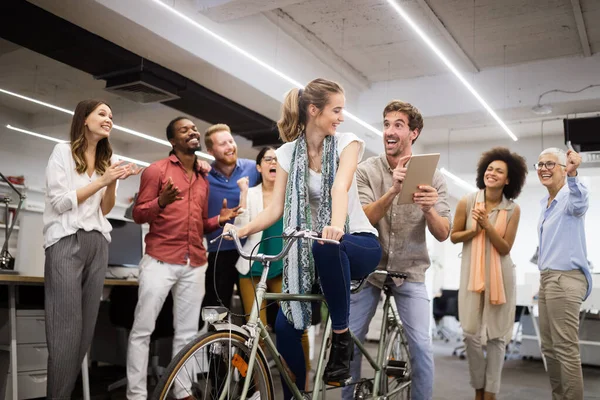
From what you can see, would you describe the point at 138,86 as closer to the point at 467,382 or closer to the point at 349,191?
the point at 349,191

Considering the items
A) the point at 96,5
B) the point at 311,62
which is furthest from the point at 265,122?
the point at 96,5

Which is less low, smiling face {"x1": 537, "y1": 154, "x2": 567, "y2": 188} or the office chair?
smiling face {"x1": 537, "y1": 154, "x2": 567, "y2": 188}

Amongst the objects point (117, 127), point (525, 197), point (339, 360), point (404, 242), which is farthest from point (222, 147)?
point (525, 197)

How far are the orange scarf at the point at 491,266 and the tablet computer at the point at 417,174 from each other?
1146 millimetres

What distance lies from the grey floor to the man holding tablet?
85cm

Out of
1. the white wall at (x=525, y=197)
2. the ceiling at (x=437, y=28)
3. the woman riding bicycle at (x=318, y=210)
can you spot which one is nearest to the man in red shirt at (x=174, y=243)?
the woman riding bicycle at (x=318, y=210)

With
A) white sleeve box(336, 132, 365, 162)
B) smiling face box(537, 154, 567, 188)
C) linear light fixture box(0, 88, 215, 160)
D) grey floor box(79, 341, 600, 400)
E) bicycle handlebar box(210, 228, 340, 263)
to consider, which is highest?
linear light fixture box(0, 88, 215, 160)

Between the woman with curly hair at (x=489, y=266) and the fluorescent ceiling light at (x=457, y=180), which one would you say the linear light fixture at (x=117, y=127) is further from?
the fluorescent ceiling light at (x=457, y=180)

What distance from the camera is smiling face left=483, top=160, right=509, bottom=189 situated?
3.44 meters

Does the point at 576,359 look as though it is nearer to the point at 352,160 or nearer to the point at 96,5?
the point at 352,160

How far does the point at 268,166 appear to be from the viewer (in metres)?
3.54

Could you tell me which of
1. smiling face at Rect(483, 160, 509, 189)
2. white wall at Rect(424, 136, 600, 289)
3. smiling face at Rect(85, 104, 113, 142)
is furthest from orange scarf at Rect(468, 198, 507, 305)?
white wall at Rect(424, 136, 600, 289)

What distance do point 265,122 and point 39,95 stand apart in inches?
124

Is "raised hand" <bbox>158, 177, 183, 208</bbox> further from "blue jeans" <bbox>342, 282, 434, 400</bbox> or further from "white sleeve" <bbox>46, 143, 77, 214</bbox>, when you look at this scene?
"blue jeans" <bbox>342, 282, 434, 400</bbox>
